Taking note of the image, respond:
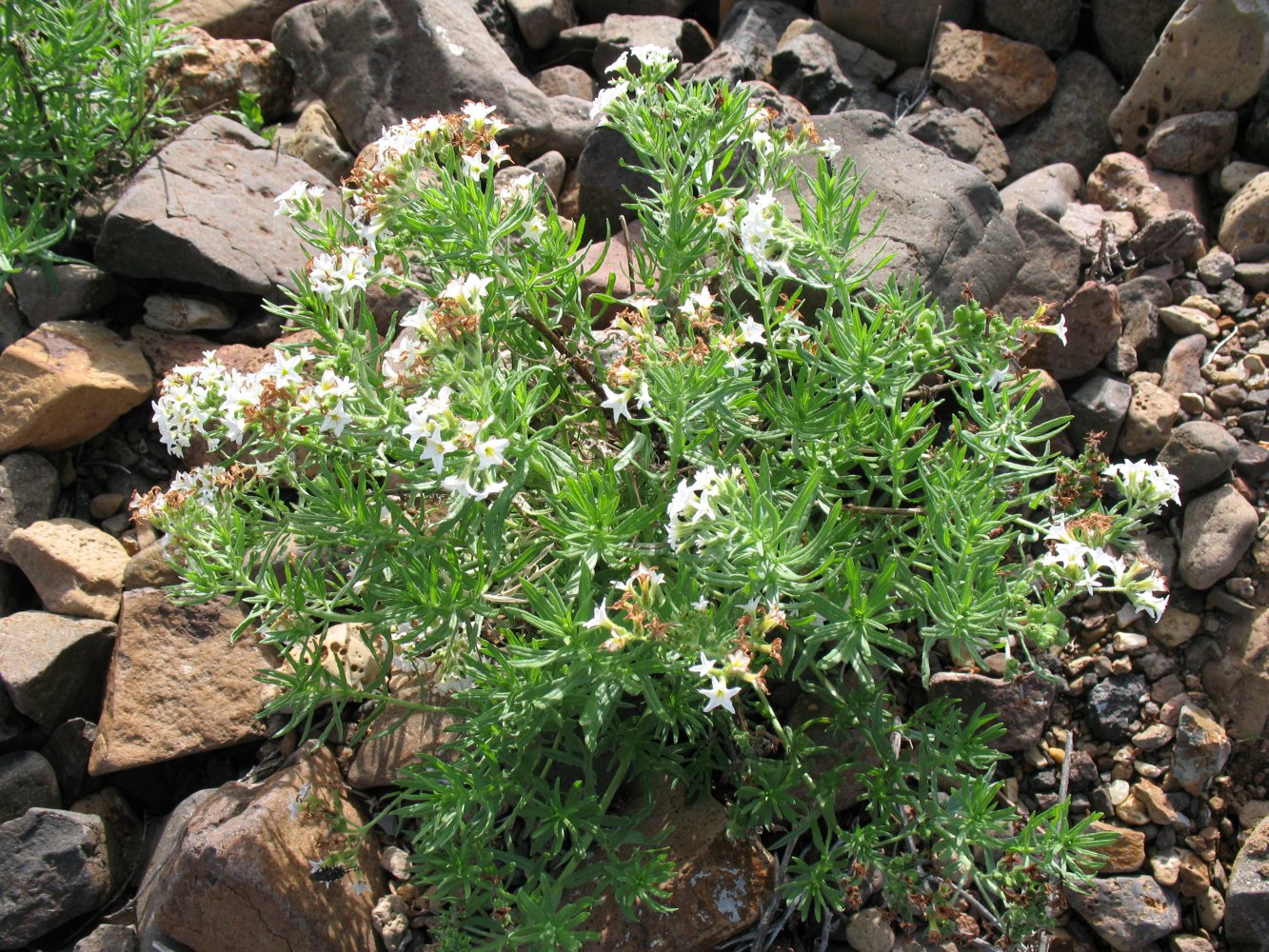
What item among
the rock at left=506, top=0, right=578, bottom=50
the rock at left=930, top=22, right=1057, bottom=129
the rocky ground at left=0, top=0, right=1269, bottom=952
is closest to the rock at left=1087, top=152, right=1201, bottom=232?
the rocky ground at left=0, top=0, right=1269, bottom=952

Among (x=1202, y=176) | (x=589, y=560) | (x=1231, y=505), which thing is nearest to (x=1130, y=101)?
(x=1202, y=176)

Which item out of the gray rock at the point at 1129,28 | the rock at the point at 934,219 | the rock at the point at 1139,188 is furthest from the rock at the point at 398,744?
the gray rock at the point at 1129,28

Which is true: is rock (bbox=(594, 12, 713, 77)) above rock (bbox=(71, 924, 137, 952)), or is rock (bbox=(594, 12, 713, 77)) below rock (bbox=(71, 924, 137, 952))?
above

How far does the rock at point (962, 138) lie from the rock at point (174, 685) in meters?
5.09

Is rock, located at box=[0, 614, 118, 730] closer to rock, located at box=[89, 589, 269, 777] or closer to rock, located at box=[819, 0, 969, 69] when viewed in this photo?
rock, located at box=[89, 589, 269, 777]

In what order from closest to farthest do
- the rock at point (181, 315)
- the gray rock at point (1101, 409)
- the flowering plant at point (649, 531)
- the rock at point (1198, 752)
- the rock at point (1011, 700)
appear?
the flowering plant at point (649, 531), the rock at point (1198, 752), the rock at point (1011, 700), the gray rock at point (1101, 409), the rock at point (181, 315)

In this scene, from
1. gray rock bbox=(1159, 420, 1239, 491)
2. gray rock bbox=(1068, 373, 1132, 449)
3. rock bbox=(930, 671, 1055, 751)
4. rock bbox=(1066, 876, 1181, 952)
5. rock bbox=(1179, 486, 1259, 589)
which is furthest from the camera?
gray rock bbox=(1068, 373, 1132, 449)

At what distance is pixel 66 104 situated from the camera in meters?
6.59

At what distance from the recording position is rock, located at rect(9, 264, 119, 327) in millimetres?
6305

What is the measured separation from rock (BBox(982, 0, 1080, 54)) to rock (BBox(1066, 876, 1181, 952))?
17.7ft

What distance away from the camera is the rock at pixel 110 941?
474 cm

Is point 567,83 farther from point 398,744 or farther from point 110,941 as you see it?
point 110,941

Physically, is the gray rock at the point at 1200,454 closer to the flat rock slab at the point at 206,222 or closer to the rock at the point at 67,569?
the flat rock slab at the point at 206,222

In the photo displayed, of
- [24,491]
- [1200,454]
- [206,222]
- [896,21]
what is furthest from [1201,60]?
[24,491]
